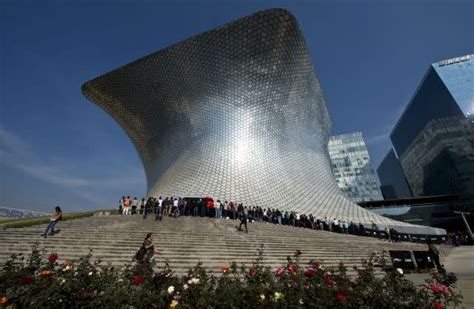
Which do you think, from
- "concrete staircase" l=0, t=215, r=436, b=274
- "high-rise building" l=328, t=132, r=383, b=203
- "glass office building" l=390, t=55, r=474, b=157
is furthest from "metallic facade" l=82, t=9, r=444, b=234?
"high-rise building" l=328, t=132, r=383, b=203

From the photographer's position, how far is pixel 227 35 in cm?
2486

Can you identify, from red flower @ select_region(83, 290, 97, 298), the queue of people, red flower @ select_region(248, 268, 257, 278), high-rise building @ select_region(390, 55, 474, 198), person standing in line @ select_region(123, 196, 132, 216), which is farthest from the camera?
high-rise building @ select_region(390, 55, 474, 198)

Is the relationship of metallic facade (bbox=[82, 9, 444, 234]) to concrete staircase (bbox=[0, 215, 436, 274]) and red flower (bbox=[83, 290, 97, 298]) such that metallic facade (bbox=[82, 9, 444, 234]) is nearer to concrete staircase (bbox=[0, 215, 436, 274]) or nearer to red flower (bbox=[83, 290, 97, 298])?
concrete staircase (bbox=[0, 215, 436, 274])

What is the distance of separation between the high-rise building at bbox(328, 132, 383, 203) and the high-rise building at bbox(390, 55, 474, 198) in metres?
11.3

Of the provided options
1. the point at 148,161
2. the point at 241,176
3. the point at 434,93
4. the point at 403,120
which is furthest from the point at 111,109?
the point at 403,120

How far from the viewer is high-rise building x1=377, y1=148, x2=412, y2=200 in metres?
97.6

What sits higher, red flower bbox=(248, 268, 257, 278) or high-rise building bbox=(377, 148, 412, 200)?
high-rise building bbox=(377, 148, 412, 200)

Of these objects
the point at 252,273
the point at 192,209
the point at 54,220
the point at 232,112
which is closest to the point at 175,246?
the point at 54,220

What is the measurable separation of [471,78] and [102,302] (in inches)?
2928

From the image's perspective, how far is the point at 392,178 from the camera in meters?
113

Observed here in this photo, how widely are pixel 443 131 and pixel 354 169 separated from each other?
69.5 feet

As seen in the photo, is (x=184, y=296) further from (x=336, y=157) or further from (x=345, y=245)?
(x=336, y=157)

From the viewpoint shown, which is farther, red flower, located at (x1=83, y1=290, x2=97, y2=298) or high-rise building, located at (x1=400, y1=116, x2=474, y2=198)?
high-rise building, located at (x1=400, y1=116, x2=474, y2=198)

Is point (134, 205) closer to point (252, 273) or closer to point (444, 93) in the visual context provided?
point (252, 273)
